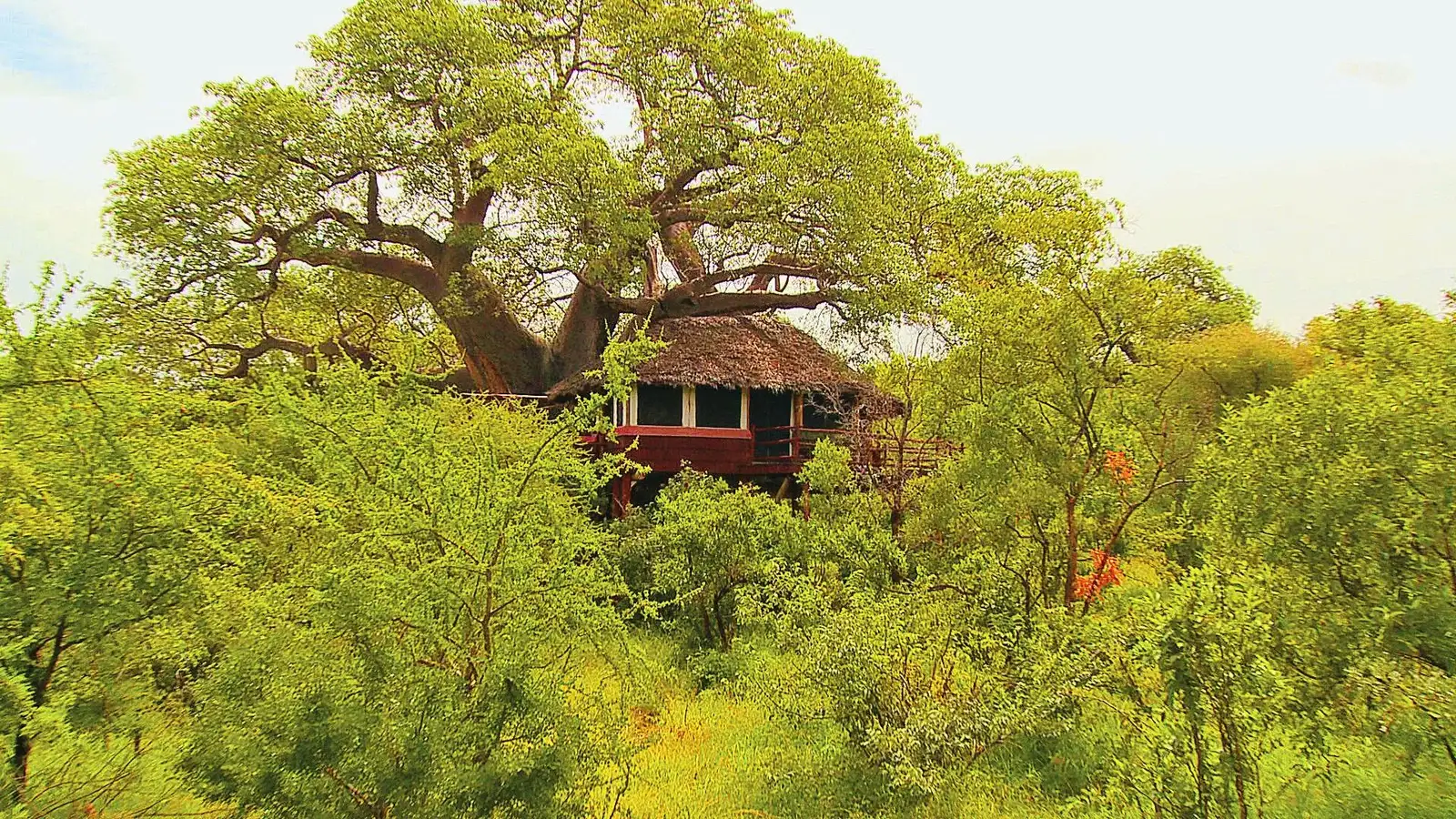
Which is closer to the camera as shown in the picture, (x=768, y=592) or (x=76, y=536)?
(x=76, y=536)

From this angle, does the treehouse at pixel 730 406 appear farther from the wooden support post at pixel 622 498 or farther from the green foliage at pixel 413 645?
the green foliage at pixel 413 645

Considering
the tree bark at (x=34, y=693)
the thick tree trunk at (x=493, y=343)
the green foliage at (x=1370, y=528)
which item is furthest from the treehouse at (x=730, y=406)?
the tree bark at (x=34, y=693)

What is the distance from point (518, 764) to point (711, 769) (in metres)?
2.78

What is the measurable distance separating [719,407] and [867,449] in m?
3.32

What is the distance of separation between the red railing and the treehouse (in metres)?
0.03

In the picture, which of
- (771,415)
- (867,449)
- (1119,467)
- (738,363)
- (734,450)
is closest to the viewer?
(1119,467)

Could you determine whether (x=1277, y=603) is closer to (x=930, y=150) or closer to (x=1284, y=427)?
(x=1284, y=427)

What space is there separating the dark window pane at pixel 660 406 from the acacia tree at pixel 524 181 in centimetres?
158

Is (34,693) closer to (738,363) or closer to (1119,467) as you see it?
(1119,467)

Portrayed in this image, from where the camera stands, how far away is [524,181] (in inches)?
452

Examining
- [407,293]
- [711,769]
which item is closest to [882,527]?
[711,769]

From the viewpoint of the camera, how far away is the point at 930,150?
1400cm

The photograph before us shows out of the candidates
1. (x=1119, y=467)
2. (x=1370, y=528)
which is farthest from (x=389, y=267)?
(x=1370, y=528)

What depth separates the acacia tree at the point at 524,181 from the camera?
11.7 metres
